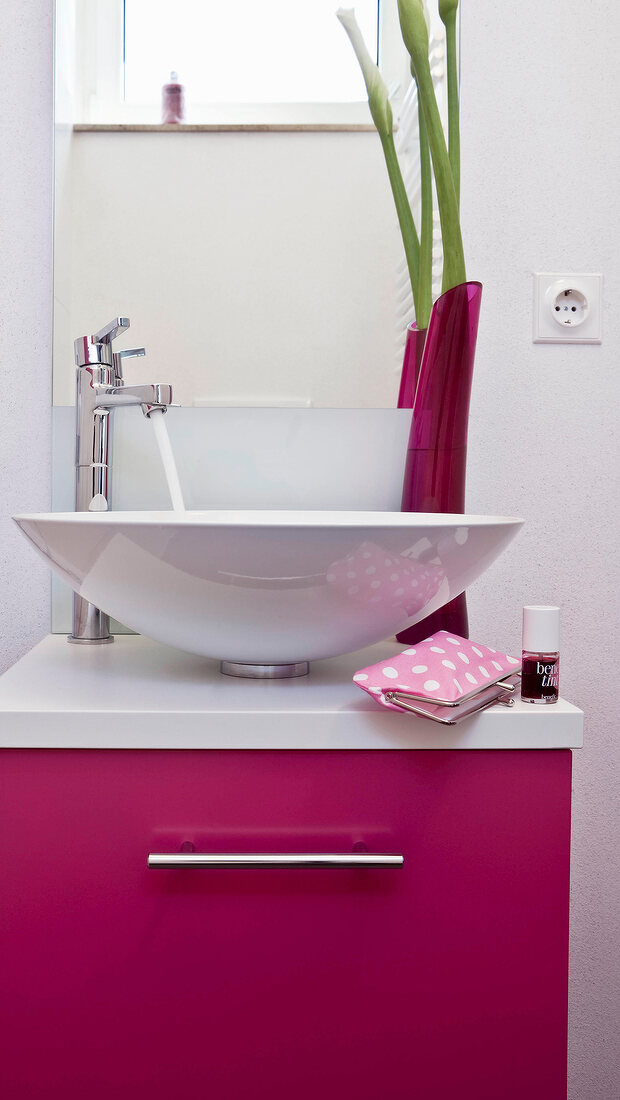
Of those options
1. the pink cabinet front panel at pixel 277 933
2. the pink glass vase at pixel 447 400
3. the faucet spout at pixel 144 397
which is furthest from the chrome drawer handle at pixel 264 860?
the faucet spout at pixel 144 397

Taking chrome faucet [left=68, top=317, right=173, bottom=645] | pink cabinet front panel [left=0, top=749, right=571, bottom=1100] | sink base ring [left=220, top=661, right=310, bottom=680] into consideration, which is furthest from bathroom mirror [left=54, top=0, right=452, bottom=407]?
pink cabinet front panel [left=0, top=749, right=571, bottom=1100]

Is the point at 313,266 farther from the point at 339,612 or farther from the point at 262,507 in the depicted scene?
the point at 339,612

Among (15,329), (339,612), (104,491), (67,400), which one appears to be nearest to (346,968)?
(339,612)

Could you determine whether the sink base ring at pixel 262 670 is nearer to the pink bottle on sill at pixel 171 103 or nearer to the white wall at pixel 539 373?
the white wall at pixel 539 373

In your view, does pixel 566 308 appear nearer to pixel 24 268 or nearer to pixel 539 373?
pixel 539 373

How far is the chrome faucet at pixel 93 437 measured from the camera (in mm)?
950

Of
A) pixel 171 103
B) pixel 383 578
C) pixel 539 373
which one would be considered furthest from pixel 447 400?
pixel 171 103

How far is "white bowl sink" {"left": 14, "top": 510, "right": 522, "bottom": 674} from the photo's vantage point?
0.61 metres

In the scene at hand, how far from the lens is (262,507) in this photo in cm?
109

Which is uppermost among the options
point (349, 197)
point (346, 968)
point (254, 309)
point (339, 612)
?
point (349, 197)

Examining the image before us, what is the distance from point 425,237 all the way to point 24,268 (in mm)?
517

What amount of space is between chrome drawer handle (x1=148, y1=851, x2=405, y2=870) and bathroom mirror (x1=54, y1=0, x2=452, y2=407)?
0.63 meters

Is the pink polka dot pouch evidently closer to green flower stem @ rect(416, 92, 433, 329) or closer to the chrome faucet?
the chrome faucet

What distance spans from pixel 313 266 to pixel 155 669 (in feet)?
1.92
